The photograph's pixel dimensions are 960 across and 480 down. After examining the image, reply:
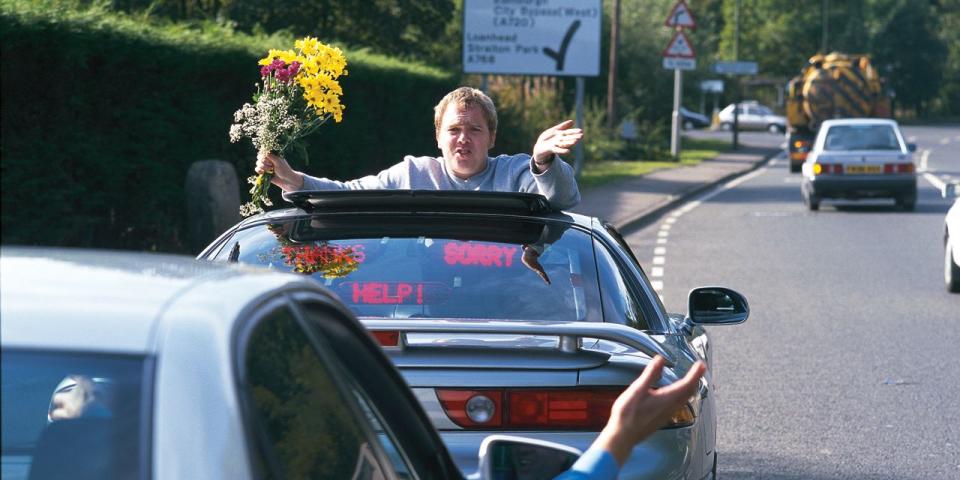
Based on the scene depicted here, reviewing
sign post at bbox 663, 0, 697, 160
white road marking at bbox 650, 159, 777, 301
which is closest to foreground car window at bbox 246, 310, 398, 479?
white road marking at bbox 650, 159, 777, 301

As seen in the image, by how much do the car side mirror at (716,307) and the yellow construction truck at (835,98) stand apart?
36.3 m

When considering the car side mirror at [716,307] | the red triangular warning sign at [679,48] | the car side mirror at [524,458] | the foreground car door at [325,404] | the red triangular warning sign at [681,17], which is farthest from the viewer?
the red triangular warning sign at [679,48]

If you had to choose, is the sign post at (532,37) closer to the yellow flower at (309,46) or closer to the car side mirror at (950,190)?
Result: the car side mirror at (950,190)

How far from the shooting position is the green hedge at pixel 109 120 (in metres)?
12.0

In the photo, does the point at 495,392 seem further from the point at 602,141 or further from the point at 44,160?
the point at 602,141

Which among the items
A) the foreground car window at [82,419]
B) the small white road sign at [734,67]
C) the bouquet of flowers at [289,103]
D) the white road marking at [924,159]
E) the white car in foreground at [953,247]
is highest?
the bouquet of flowers at [289,103]

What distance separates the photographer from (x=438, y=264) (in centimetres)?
500

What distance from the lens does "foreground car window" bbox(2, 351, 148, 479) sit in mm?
1812

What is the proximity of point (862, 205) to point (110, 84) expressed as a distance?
17.9 meters

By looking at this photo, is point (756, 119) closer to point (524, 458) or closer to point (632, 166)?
point (632, 166)

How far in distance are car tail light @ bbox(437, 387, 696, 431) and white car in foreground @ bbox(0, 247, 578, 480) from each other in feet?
6.14

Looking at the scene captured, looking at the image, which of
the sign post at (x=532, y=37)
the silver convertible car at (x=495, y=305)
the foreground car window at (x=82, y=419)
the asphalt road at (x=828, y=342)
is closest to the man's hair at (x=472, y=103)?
the silver convertible car at (x=495, y=305)

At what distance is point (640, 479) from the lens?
4.33m

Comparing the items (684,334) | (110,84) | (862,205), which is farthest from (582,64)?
(684,334)
